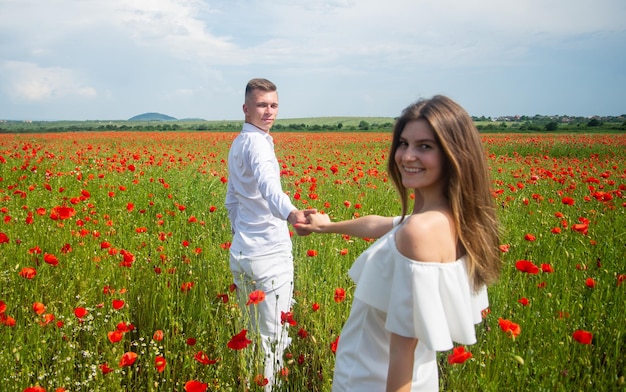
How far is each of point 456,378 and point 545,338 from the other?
28.4 inches

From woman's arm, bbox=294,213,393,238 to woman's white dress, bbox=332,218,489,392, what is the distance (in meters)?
0.34

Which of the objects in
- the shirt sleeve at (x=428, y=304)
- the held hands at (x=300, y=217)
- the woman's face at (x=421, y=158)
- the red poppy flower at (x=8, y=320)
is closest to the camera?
the shirt sleeve at (x=428, y=304)

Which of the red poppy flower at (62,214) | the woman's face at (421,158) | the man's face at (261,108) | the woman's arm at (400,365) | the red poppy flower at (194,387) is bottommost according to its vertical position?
the red poppy flower at (194,387)

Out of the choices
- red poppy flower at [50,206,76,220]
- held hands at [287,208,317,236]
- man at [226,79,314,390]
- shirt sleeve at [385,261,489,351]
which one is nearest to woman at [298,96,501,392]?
shirt sleeve at [385,261,489,351]

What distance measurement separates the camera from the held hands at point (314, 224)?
2033 millimetres

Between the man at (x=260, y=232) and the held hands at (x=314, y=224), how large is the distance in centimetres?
33

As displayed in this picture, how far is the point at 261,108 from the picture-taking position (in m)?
2.53

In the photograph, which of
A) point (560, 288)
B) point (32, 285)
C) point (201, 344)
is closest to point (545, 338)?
point (560, 288)

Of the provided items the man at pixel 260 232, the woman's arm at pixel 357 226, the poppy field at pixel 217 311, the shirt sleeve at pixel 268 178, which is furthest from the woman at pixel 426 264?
the man at pixel 260 232

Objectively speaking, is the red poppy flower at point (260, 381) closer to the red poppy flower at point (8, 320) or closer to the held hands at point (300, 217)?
the held hands at point (300, 217)

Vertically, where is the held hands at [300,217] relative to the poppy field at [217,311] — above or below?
above

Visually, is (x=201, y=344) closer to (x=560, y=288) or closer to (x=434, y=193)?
(x=434, y=193)

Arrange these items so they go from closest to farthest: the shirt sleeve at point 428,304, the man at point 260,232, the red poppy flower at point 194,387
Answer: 1. the shirt sleeve at point 428,304
2. the red poppy flower at point 194,387
3. the man at point 260,232

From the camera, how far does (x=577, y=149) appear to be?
16688mm
